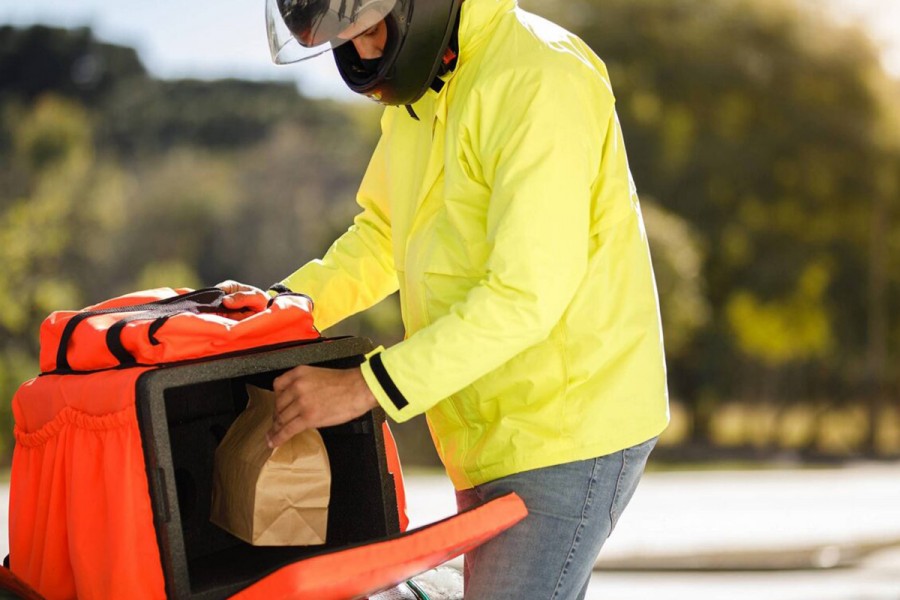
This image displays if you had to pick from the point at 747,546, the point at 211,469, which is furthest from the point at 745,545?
the point at 211,469

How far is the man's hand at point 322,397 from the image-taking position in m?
1.70

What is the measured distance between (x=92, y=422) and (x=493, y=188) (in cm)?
63

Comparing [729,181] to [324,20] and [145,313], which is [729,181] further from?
[145,313]

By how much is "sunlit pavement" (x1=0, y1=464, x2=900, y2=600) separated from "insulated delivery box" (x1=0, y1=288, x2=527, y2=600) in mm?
3808

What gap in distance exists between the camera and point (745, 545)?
8227mm

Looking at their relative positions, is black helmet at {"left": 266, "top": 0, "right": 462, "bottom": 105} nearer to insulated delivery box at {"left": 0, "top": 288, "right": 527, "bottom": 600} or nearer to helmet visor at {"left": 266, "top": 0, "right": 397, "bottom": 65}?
helmet visor at {"left": 266, "top": 0, "right": 397, "bottom": 65}

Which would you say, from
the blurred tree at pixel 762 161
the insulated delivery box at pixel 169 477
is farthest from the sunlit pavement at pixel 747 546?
Result: the blurred tree at pixel 762 161

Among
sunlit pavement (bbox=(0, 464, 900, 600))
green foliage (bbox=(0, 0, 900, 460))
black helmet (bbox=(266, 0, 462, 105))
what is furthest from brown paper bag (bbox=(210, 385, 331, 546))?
green foliage (bbox=(0, 0, 900, 460))

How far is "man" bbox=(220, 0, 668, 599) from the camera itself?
168cm

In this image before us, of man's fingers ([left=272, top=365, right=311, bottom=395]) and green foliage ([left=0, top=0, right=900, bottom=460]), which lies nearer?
man's fingers ([left=272, top=365, right=311, bottom=395])

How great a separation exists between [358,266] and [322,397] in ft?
1.86

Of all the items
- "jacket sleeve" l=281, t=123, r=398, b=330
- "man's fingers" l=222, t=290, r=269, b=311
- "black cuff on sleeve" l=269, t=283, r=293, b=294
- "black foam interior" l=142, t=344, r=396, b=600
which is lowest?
"black foam interior" l=142, t=344, r=396, b=600

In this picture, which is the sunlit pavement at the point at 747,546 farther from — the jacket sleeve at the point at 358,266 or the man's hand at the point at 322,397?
the man's hand at the point at 322,397

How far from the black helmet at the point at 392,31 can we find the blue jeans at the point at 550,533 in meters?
0.61
